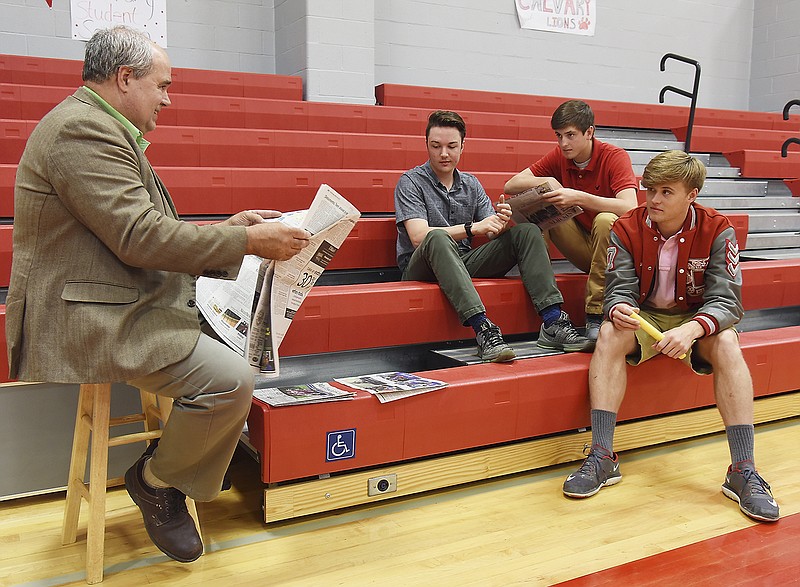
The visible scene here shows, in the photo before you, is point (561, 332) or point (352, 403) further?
point (561, 332)

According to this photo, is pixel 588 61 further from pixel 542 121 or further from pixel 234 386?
pixel 234 386

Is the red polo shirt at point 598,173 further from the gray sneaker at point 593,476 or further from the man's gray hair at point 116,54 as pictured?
the man's gray hair at point 116,54

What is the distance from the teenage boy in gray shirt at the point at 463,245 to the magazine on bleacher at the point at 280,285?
667 millimetres

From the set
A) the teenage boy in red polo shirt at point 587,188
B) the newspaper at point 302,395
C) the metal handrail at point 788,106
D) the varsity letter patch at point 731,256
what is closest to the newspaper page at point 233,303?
the newspaper at point 302,395

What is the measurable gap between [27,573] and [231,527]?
1.30ft

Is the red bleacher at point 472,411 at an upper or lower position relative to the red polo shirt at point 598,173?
lower

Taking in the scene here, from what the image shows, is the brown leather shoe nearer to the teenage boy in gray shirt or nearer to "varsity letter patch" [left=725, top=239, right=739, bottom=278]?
the teenage boy in gray shirt

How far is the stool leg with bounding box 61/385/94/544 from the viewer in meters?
1.52

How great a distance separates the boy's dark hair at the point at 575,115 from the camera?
92.1 inches

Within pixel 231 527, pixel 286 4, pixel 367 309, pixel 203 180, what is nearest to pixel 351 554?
pixel 231 527

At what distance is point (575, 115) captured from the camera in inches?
92.4

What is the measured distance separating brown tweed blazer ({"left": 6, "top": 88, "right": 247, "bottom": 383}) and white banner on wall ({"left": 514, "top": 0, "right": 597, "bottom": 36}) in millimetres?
4300

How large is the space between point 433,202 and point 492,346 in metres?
0.56

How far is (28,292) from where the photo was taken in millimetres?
1258
